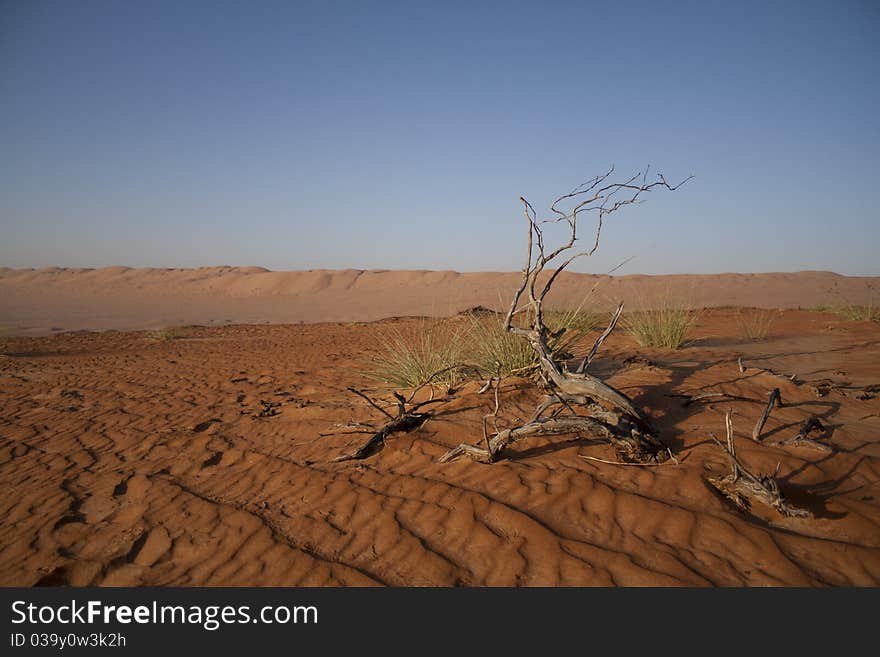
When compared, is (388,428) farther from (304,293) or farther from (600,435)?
(304,293)

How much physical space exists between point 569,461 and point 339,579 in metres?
1.60

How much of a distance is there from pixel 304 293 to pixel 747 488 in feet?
132

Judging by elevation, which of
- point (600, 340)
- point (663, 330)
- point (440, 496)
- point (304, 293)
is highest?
point (304, 293)

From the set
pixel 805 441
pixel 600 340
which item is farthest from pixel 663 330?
pixel 805 441

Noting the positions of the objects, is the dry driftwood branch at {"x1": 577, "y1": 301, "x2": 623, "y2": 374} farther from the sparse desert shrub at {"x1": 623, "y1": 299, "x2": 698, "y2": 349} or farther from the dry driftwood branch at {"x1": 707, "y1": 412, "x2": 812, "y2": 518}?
the sparse desert shrub at {"x1": 623, "y1": 299, "x2": 698, "y2": 349}

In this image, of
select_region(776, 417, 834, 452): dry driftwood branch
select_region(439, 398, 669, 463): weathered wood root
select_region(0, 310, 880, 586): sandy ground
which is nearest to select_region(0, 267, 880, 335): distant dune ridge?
select_region(0, 310, 880, 586): sandy ground

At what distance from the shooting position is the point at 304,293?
40844mm

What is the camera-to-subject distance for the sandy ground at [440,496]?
7.79 ft

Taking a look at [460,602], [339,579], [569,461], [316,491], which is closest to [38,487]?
[316,491]

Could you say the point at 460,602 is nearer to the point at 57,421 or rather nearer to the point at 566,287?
the point at 57,421

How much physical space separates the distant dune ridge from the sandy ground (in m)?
12.5

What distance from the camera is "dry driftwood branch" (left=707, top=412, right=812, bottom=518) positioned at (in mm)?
2521

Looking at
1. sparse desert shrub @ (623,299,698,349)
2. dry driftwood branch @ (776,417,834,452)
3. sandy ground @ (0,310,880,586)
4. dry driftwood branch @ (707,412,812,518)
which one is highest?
sparse desert shrub @ (623,299,698,349)

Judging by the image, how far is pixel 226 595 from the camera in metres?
2.43
